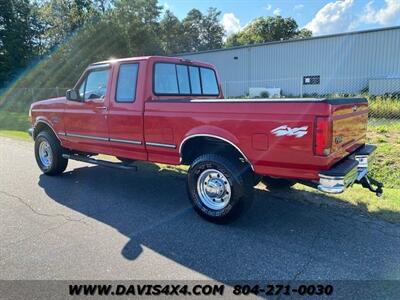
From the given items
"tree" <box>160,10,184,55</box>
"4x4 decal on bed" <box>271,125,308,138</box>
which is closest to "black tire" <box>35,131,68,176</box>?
"4x4 decal on bed" <box>271,125,308,138</box>

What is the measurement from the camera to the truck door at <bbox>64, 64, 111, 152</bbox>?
5.67 meters

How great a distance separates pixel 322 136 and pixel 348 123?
2.64ft

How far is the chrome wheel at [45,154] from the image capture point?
22.8 feet

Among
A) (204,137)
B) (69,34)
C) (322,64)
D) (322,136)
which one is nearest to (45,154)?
(204,137)

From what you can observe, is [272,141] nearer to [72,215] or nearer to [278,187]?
[278,187]

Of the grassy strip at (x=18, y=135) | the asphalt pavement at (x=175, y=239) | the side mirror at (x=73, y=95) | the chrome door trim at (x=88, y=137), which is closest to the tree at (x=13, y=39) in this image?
the grassy strip at (x=18, y=135)

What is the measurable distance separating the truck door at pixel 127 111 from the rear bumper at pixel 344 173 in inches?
110

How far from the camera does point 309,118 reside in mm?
3447

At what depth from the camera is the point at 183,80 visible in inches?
224

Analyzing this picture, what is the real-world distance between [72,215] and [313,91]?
74.9ft

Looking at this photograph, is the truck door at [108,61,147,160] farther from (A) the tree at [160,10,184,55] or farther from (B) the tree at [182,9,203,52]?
(B) the tree at [182,9,203,52]

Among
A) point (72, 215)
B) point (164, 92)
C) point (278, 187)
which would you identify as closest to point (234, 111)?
point (164, 92)

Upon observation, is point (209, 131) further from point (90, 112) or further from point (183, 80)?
point (90, 112)

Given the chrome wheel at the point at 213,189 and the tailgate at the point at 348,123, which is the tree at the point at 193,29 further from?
the chrome wheel at the point at 213,189
